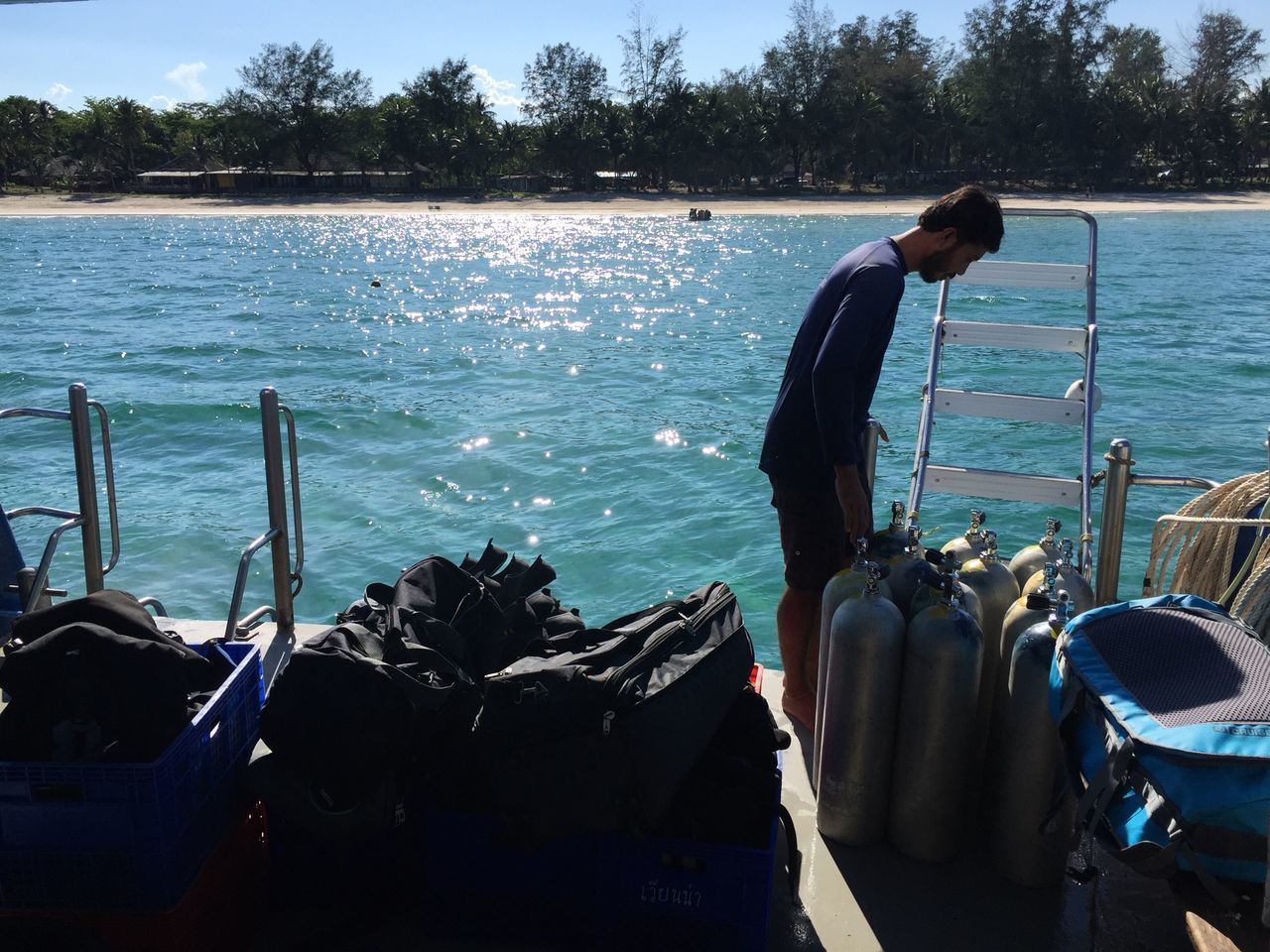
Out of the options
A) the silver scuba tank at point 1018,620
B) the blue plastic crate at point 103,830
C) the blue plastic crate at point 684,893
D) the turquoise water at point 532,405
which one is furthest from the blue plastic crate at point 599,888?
the turquoise water at point 532,405

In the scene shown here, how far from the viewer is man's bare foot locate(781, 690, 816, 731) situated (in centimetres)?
383

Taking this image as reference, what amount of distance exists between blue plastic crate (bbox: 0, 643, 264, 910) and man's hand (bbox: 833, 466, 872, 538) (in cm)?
194

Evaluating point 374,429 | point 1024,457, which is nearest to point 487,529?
point 374,429

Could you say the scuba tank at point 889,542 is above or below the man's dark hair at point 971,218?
below

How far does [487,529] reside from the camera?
423 inches

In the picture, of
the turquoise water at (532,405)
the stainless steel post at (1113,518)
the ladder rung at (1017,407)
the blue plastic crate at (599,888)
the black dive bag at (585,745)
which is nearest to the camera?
the black dive bag at (585,745)

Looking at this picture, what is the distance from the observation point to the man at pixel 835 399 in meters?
3.29

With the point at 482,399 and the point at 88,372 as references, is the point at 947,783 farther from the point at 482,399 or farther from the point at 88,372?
the point at 88,372

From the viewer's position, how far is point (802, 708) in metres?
3.85

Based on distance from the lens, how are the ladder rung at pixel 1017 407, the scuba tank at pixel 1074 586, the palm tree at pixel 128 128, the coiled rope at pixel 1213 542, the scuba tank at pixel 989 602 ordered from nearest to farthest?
1. the scuba tank at pixel 1074 586
2. the scuba tank at pixel 989 602
3. the coiled rope at pixel 1213 542
4. the ladder rung at pixel 1017 407
5. the palm tree at pixel 128 128

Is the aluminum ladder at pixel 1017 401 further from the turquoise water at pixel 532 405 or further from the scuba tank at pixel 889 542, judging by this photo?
the turquoise water at pixel 532 405

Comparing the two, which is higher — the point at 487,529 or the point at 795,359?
the point at 795,359

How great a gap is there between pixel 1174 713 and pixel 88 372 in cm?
2146

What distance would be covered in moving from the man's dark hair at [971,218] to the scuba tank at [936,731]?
113 centimetres
